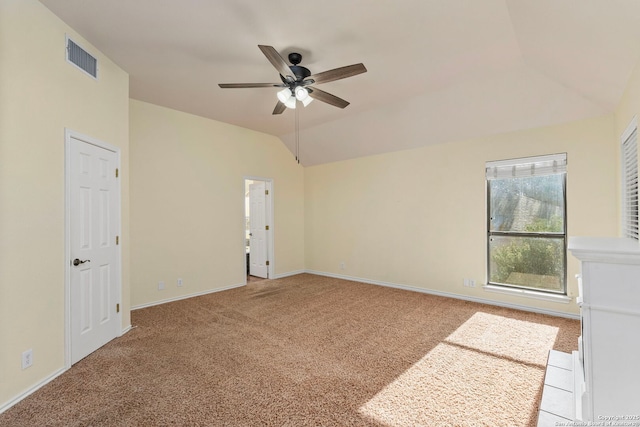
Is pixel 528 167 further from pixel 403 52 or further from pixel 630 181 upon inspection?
pixel 403 52

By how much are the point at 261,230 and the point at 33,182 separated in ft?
13.7

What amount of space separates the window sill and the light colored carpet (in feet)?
0.91

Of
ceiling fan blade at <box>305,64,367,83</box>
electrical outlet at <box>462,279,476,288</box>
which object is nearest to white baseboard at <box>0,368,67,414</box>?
ceiling fan blade at <box>305,64,367,83</box>

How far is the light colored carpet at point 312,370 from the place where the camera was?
1968mm

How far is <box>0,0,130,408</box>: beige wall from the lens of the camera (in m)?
2.04

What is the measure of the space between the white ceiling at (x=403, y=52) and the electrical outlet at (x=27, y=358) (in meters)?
2.65

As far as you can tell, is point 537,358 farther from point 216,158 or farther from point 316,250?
point 216,158

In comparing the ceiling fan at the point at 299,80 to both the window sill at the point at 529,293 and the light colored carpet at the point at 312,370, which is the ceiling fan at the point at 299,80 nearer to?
the light colored carpet at the point at 312,370

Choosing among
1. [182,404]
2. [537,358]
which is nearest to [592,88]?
[537,358]

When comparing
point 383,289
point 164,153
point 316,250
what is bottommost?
point 383,289

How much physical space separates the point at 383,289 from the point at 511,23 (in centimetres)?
408

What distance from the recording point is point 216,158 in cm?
519

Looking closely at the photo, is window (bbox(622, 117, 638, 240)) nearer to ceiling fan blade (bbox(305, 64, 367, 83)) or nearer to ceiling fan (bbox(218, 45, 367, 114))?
ceiling fan blade (bbox(305, 64, 367, 83))

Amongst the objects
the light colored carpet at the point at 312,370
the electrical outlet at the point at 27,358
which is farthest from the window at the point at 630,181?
the electrical outlet at the point at 27,358
